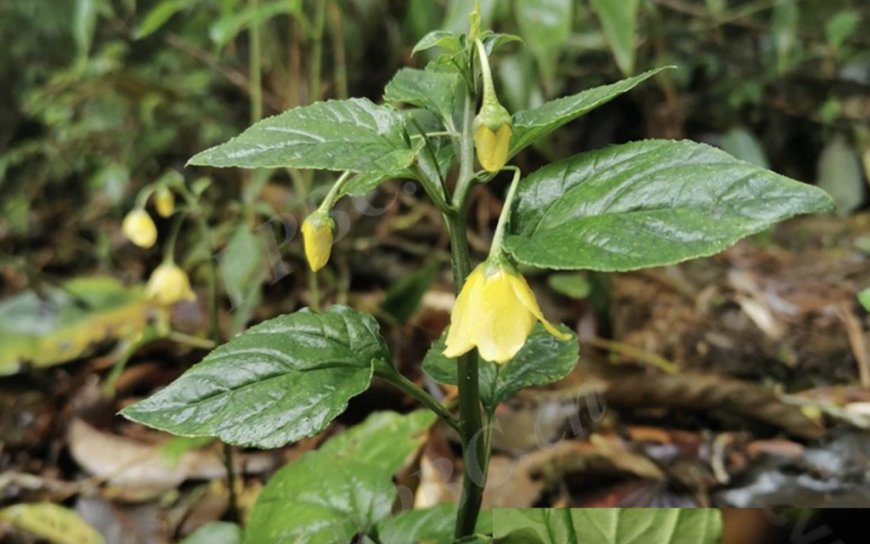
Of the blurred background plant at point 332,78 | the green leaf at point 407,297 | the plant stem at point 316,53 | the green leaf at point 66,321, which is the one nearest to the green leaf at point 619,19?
the blurred background plant at point 332,78

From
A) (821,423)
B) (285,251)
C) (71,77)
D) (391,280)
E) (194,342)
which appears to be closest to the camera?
(821,423)

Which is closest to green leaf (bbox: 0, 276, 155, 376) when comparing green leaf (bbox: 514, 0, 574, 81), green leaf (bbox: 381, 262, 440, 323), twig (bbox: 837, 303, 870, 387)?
green leaf (bbox: 381, 262, 440, 323)

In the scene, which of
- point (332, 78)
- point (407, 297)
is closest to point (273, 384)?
point (407, 297)

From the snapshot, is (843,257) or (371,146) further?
(843,257)

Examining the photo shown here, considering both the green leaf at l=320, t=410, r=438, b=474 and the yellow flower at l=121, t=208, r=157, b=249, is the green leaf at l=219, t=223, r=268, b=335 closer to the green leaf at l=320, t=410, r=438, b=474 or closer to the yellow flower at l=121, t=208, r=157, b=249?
the yellow flower at l=121, t=208, r=157, b=249

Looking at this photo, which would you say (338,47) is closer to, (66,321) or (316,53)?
(316,53)

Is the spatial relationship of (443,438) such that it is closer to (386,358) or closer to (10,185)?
(386,358)

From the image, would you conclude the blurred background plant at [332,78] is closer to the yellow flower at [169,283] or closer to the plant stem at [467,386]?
the yellow flower at [169,283]

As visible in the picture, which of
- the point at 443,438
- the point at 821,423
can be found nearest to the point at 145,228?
the point at 443,438
